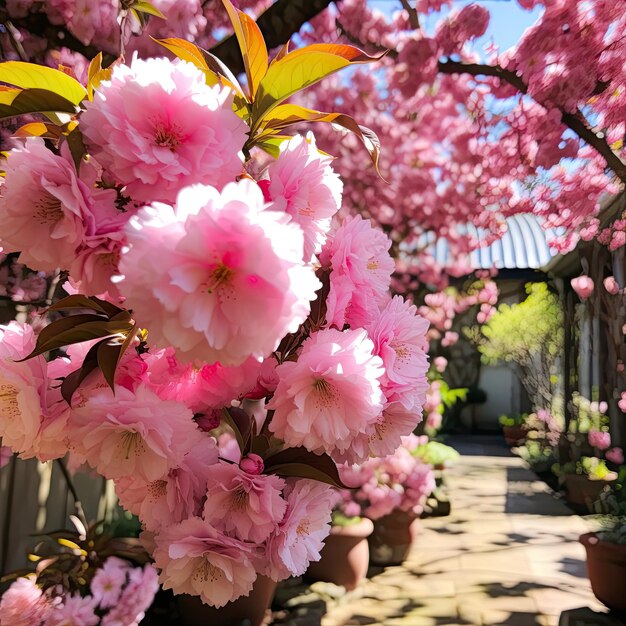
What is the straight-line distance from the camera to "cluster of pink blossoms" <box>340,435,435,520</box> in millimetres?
4203

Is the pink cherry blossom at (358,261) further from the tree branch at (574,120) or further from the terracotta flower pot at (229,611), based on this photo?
the terracotta flower pot at (229,611)

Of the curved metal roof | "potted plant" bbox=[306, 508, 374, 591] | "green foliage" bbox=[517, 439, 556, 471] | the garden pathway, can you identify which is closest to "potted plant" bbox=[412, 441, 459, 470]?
the garden pathway

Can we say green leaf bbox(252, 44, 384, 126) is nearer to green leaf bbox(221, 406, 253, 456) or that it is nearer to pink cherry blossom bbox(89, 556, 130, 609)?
green leaf bbox(221, 406, 253, 456)

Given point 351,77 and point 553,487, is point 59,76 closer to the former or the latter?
point 351,77

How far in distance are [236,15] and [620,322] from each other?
617 cm

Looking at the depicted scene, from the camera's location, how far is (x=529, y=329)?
394 inches

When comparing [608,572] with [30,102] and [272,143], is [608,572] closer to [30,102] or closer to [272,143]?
[272,143]

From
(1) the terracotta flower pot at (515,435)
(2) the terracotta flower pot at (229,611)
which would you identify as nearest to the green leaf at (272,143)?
(2) the terracotta flower pot at (229,611)

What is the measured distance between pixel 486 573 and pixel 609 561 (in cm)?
91

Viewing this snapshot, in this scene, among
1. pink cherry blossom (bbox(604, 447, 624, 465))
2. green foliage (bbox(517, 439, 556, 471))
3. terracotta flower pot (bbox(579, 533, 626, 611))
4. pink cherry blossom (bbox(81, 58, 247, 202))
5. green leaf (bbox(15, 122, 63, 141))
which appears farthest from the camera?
green foliage (bbox(517, 439, 556, 471))

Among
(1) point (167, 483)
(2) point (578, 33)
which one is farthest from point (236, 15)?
(2) point (578, 33)

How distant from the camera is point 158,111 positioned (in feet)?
1.75

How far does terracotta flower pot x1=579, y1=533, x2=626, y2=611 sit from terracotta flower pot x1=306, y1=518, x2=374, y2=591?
54.8 inches

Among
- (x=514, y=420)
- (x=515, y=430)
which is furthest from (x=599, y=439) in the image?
(x=514, y=420)
